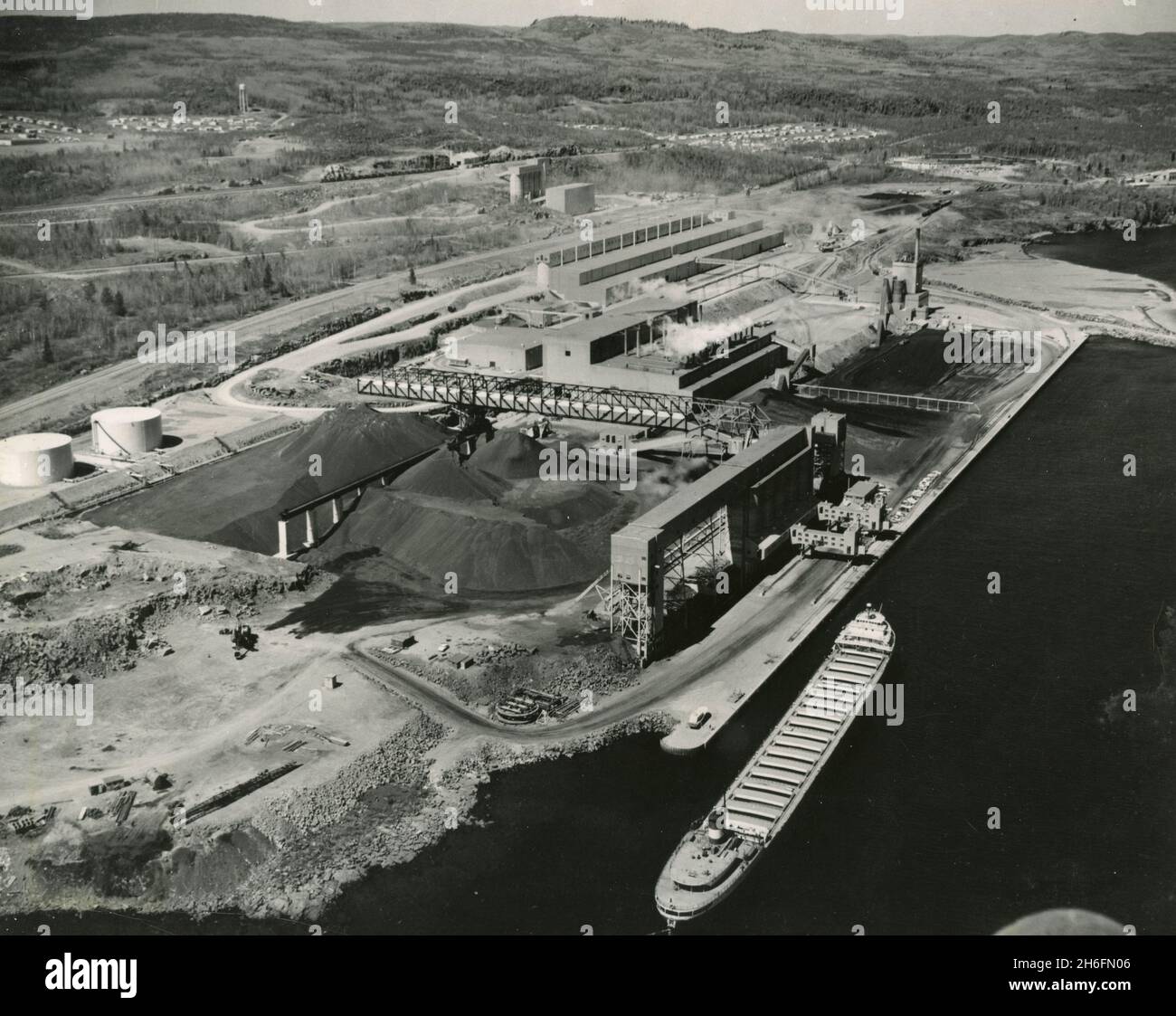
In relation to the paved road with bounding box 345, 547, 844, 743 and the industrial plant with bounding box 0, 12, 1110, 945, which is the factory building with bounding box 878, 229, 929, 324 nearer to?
the industrial plant with bounding box 0, 12, 1110, 945

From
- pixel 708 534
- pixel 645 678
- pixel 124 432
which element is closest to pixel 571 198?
pixel 124 432

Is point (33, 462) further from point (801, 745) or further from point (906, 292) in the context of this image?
point (906, 292)

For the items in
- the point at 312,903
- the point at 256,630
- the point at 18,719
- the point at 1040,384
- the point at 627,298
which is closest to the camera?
the point at 312,903

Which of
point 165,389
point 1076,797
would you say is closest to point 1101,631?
point 1076,797

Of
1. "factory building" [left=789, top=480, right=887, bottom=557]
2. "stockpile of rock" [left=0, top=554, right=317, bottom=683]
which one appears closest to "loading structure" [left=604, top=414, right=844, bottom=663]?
"factory building" [left=789, top=480, right=887, bottom=557]
